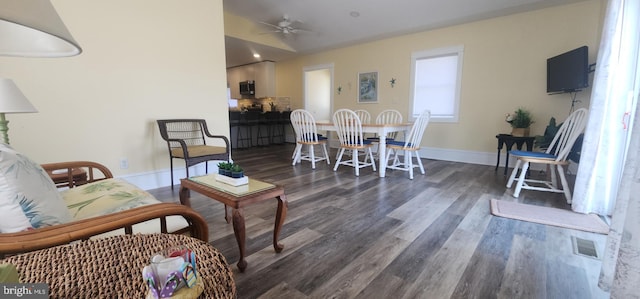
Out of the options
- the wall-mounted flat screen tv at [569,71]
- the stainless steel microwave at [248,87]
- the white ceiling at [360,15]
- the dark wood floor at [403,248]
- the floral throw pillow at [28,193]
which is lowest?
the dark wood floor at [403,248]

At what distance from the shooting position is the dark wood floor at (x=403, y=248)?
1371 millimetres

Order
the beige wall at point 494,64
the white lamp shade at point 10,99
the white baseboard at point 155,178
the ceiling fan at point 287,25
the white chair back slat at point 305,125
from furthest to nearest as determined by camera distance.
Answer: the ceiling fan at point 287,25
the white chair back slat at point 305,125
the beige wall at point 494,64
the white baseboard at point 155,178
the white lamp shade at point 10,99

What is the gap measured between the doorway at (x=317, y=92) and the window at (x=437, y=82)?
239 centimetres

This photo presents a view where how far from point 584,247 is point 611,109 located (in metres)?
1.14

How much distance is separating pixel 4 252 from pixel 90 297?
315 mm

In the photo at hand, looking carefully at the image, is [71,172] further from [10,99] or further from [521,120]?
[521,120]

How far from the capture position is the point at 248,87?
8.06 meters

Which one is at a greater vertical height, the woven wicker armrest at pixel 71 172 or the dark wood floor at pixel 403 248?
the woven wicker armrest at pixel 71 172

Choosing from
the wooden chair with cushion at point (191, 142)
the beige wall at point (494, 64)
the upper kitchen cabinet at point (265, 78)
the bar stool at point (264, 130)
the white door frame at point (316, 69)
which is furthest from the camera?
the upper kitchen cabinet at point (265, 78)

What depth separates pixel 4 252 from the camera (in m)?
0.71

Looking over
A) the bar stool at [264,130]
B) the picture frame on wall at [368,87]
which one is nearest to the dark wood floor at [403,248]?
the picture frame on wall at [368,87]

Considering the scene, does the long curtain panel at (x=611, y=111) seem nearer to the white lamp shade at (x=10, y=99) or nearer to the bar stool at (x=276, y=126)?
the white lamp shade at (x=10, y=99)

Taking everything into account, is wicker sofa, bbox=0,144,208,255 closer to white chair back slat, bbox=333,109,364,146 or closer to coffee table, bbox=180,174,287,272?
coffee table, bbox=180,174,287,272

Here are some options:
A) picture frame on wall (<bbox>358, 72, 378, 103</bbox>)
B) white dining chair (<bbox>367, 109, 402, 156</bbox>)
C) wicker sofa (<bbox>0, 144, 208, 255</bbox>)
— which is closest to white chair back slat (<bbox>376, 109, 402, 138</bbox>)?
white dining chair (<bbox>367, 109, 402, 156</bbox>)
